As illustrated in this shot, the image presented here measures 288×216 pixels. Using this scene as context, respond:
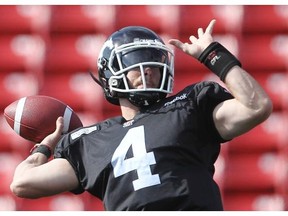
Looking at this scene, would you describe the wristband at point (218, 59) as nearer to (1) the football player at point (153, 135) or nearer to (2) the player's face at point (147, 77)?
(1) the football player at point (153, 135)

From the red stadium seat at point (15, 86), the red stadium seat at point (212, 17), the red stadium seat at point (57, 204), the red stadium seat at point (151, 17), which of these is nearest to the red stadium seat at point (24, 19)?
the red stadium seat at point (15, 86)

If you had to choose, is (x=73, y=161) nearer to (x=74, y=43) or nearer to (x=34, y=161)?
(x=34, y=161)

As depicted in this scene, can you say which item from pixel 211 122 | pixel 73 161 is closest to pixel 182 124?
pixel 211 122

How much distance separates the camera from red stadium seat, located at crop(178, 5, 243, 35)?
479 centimetres

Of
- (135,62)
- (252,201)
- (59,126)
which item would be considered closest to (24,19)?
(252,201)

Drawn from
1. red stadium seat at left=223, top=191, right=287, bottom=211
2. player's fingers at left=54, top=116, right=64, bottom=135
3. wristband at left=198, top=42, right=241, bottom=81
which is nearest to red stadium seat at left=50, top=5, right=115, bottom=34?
red stadium seat at left=223, top=191, right=287, bottom=211

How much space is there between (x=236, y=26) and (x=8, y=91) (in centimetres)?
105

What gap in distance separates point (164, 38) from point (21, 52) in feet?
2.10

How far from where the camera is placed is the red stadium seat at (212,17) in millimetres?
4789

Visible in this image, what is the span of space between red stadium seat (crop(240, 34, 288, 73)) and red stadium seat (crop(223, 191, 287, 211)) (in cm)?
55

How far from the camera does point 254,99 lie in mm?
2418

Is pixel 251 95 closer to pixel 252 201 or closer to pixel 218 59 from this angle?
pixel 218 59

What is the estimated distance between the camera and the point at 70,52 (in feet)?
15.8

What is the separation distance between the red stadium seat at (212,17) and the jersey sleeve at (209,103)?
228 cm
